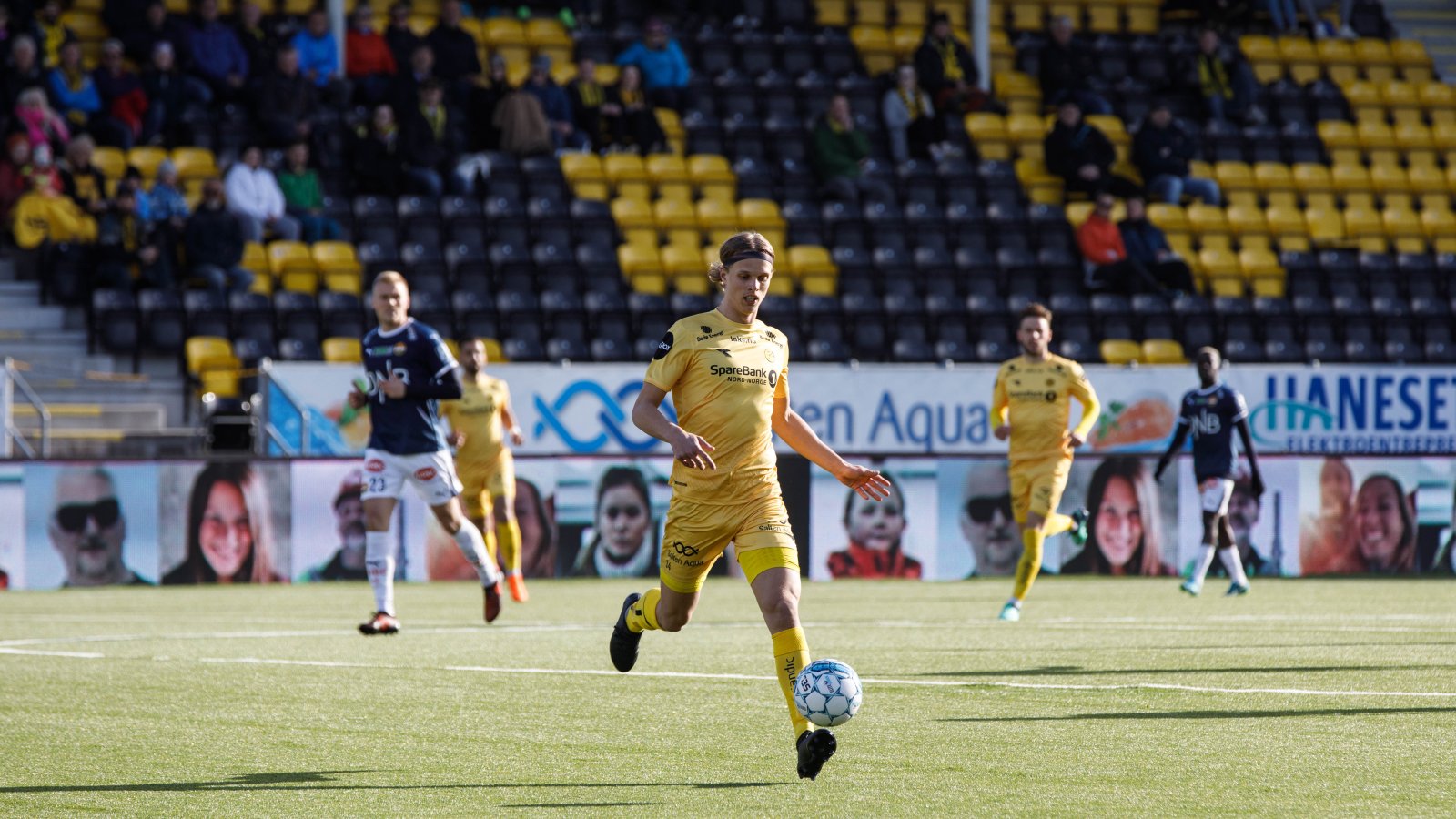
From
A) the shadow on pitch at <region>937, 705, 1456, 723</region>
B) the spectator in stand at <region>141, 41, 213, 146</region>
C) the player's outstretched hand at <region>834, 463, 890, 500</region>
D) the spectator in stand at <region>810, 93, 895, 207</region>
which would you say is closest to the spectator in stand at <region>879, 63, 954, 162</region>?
the spectator in stand at <region>810, 93, 895, 207</region>

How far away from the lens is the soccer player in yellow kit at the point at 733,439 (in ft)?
25.0

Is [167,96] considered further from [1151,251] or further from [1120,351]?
[1151,251]

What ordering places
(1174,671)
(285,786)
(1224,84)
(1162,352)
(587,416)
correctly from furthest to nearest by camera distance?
(1224,84)
(1162,352)
(587,416)
(1174,671)
(285,786)

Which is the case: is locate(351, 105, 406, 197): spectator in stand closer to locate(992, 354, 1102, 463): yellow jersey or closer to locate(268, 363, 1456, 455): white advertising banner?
locate(268, 363, 1456, 455): white advertising banner

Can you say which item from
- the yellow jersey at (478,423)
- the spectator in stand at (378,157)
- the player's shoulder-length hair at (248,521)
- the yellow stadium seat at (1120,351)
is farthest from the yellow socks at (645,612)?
the yellow stadium seat at (1120,351)

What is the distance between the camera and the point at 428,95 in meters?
25.8

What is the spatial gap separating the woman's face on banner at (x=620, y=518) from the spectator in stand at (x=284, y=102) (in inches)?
274

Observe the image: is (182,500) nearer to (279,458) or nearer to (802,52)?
(279,458)

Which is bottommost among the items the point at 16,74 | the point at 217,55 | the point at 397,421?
the point at 397,421

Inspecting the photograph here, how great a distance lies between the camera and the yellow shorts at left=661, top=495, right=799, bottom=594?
301 inches

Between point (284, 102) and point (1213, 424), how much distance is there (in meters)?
13.1

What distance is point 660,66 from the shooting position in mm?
28797

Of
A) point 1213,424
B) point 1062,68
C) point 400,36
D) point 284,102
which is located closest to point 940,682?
point 1213,424

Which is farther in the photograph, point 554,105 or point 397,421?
point 554,105
